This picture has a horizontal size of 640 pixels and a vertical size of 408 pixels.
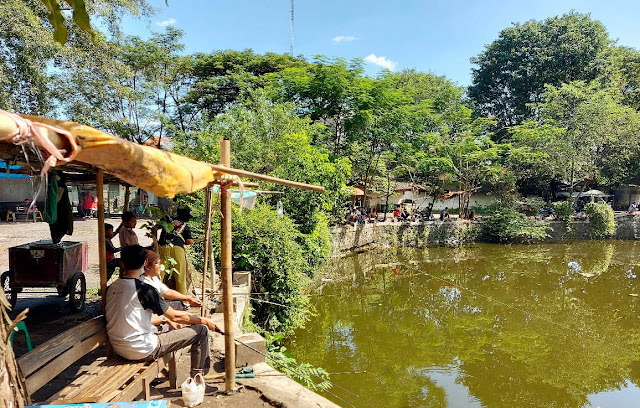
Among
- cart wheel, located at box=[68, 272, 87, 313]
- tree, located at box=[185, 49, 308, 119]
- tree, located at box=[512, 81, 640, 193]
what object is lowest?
cart wheel, located at box=[68, 272, 87, 313]

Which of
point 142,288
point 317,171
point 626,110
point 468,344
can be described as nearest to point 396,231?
point 317,171

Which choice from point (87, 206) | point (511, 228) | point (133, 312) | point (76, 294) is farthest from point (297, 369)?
point (511, 228)

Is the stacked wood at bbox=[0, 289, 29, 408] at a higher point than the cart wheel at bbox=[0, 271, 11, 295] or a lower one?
higher

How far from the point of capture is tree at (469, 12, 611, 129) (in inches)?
1091

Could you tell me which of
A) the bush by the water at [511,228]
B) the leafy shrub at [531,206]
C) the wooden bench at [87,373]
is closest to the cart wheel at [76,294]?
the wooden bench at [87,373]

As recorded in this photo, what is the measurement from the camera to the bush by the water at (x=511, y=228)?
20578mm

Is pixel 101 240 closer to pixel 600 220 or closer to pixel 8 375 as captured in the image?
pixel 8 375

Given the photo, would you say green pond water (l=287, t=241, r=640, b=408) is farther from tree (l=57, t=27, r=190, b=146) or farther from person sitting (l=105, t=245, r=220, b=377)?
tree (l=57, t=27, r=190, b=146)

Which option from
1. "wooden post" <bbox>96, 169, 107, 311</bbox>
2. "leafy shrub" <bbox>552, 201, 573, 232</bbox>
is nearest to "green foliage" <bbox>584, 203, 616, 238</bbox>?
"leafy shrub" <bbox>552, 201, 573, 232</bbox>

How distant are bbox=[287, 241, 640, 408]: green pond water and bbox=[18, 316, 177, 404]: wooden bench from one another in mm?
4384

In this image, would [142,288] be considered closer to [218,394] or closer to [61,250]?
[218,394]

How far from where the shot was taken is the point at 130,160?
2256 millimetres

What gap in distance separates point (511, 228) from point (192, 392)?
804 inches

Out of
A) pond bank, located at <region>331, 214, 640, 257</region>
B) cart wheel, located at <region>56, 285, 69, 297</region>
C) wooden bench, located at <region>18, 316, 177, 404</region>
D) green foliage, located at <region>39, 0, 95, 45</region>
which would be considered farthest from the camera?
pond bank, located at <region>331, 214, 640, 257</region>
